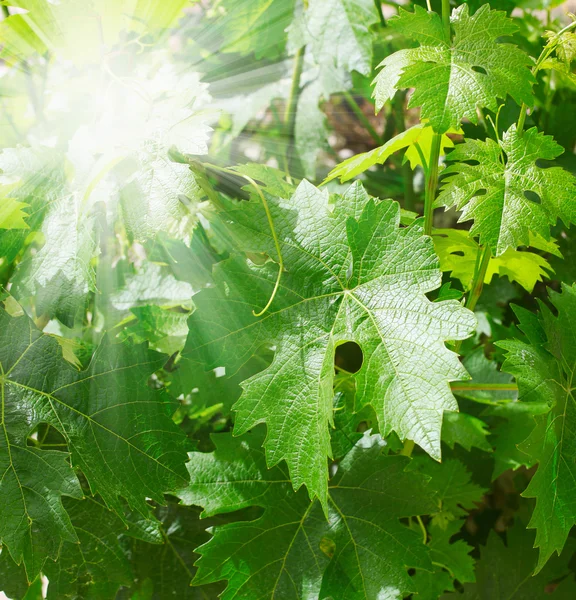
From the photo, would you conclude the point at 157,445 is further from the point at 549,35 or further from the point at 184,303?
the point at 549,35

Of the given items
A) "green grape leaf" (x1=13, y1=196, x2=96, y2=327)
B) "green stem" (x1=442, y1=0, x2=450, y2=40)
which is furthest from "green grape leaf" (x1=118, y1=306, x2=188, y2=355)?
"green stem" (x1=442, y1=0, x2=450, y2=40)

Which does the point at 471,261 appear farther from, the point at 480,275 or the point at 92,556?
the point at 92,556

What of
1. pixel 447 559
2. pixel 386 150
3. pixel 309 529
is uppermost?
pixel 386 150

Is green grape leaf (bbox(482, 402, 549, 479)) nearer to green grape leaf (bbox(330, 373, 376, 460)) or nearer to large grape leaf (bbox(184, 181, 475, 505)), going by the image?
green grape leaf (bbox(330, 373, 376, 460))

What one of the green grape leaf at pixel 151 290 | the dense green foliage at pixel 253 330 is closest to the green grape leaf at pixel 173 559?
the dense green foliage at pixel 253 330

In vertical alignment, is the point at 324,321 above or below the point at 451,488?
above

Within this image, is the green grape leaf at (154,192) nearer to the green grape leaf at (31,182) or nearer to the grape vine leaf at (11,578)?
the green grape leaf at (31,182)

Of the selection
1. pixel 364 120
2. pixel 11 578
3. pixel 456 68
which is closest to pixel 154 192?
pixel 456 68
